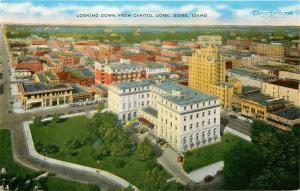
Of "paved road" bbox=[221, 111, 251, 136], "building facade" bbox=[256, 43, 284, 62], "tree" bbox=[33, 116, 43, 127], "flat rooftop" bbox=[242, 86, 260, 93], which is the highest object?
"building facade" bbox=[256, 43, 284, 62]

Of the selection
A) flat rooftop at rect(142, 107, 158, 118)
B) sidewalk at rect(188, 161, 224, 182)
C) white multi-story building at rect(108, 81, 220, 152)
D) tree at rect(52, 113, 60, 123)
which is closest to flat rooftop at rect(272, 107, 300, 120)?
white multi-story building at rect(108, 81, 220, 152)

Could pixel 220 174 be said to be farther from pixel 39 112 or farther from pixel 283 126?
pixel 39 112

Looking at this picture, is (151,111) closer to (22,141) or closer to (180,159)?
(180,159)

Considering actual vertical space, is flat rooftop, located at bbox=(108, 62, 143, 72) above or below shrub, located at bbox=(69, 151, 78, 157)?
above

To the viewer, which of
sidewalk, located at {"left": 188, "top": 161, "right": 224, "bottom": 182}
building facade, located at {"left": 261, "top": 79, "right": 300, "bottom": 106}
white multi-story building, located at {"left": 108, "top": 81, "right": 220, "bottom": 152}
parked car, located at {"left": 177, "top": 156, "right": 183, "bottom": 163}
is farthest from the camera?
building facade, located at {"left": 261, "top": 79, "right": 300, "bottom": 106}

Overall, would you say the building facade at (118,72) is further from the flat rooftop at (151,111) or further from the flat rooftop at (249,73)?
the flat rooftop at (249,73)

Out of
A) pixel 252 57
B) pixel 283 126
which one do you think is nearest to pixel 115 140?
pixel 283 126

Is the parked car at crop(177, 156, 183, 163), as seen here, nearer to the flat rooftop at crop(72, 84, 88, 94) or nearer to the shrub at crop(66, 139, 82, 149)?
the shrub at crop(66, 139, 82, 149)
